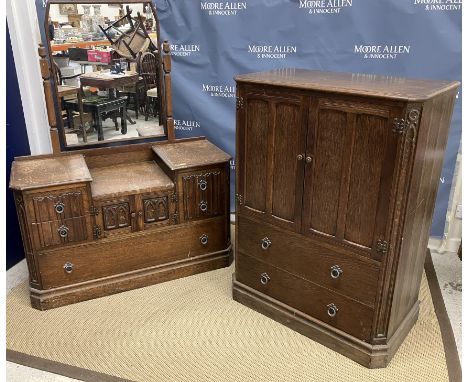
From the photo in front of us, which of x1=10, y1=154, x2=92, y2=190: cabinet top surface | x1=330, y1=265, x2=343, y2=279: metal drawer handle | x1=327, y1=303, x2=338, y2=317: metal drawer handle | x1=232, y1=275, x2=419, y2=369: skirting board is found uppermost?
x1=10, y1=154, x2=92, y2=190: cabinet top surface

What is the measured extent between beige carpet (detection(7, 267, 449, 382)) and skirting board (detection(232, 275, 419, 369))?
4 cm

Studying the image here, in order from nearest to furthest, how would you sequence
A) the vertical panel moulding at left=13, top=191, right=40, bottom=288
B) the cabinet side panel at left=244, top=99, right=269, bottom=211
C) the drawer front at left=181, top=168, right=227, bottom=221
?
the cabinet side panel at left=244, top=99, right=269, bottom=211 → the vertical panel moulding at left=13, top=191, right=40, bottom=288 → the drawer front at left=181, top=168, right=227, bottom=221

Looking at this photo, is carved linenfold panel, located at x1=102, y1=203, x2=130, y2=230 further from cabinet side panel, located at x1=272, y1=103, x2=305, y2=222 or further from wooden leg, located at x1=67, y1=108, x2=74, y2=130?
cabinet side panel, located at x1=272, y1=103, x2=305, y2=222

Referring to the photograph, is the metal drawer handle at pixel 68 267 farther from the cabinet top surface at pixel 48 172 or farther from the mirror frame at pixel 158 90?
the mirror frame at pixel 158 90

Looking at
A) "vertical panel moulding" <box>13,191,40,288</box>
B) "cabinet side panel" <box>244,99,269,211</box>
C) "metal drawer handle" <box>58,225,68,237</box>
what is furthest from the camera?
"metal drawer handle" <box>58,225,68,237</box>

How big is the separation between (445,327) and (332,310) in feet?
2.31

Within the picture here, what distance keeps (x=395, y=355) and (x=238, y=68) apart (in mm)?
2050

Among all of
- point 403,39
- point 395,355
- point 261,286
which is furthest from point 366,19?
point 395,355

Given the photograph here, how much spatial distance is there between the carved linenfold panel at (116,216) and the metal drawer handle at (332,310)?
124cm

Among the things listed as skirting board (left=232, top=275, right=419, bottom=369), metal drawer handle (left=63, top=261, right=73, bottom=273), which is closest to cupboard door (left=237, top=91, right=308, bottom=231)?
skirting board (left=232, top=275, right=419, bottom=369)

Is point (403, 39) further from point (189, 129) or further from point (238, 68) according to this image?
point (189, 129)

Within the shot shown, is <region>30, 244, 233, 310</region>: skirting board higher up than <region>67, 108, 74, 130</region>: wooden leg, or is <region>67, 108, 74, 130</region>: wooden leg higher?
<region>67, 108, 74, 130</region>: wooden leg

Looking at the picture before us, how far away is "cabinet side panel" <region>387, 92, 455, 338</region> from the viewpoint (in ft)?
5.92

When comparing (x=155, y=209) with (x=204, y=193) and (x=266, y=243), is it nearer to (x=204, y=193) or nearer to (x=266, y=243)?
(x=204, y=193)
